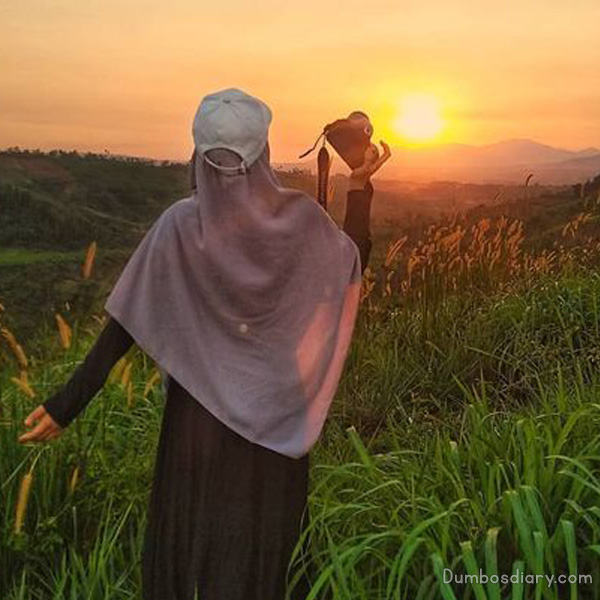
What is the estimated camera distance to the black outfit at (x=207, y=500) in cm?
287

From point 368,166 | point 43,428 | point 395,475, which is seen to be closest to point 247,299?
point 43,428

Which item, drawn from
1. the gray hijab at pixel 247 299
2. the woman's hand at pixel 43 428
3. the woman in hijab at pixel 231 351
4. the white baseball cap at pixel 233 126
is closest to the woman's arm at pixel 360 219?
the woman in hijab at pixel 231 351

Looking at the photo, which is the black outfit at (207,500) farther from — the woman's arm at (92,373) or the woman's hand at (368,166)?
the woman's hand at (368,166)

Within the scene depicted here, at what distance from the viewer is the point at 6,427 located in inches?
149

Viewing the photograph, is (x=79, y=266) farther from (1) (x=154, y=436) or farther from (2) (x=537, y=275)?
(2) (x=537, y=275)

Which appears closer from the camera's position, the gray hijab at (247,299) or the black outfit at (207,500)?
the gray hijab at (247,299)

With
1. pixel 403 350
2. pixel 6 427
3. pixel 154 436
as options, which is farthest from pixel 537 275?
pixel 6 427

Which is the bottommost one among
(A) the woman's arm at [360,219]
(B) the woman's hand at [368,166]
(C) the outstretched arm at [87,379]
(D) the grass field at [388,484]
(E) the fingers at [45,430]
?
(D) the grass field at [388,484]

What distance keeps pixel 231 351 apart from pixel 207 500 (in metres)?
0.46

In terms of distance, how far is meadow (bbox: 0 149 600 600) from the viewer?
2863mm

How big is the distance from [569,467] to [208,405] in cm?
118

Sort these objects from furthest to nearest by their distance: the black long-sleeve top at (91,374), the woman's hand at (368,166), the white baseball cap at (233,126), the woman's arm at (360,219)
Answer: the woman's hand at (368,166) < the woman's arm at (360,219) < the black long-sleeve top at (91,374) < the white baseball cap at (233,126)

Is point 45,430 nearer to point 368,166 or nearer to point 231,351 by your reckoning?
point 231,351

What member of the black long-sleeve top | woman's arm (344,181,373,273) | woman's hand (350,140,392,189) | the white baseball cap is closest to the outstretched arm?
the black long-sleeve top
